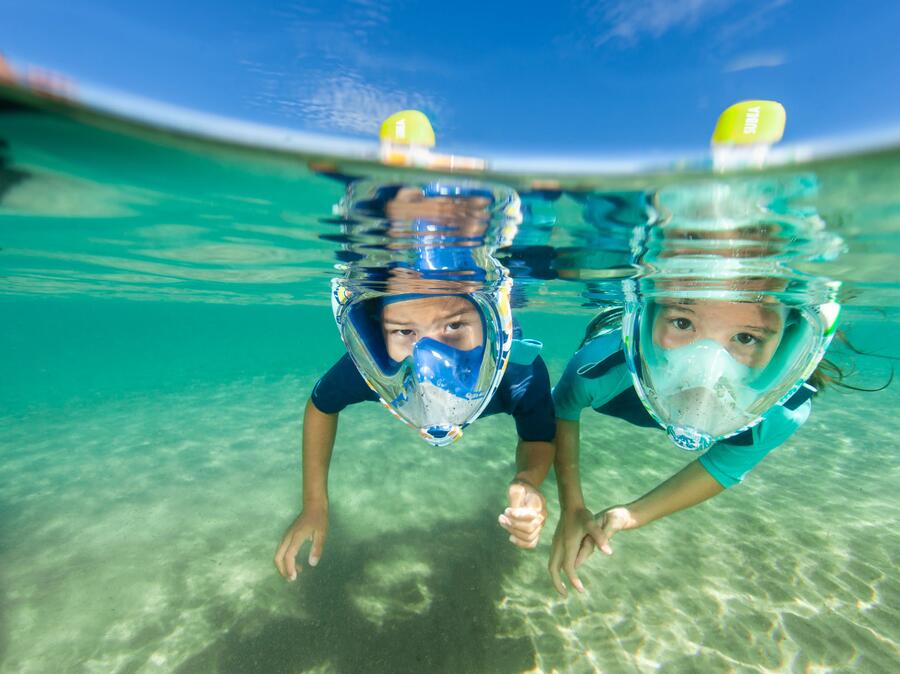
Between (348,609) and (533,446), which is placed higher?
(533,446)

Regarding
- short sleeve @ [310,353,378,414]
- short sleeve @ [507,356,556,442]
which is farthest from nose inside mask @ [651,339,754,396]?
short sleeve @ [310,353,378,414]

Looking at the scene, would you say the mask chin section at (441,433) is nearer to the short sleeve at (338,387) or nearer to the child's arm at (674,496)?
the short sleeve at (338,387)

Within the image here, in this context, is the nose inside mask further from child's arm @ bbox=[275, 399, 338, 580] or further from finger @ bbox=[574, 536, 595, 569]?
child's arm @ bbox=[275, 399, 338, 580]

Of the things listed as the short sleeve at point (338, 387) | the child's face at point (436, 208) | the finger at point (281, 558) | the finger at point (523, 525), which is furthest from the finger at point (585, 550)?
the child's face at point (436, 208)

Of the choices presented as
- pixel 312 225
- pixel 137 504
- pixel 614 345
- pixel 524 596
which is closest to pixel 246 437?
pixel 137 504

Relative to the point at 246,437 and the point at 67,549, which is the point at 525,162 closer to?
the point at 67,549

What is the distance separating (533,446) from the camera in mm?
4277

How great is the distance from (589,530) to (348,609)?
9.33ft

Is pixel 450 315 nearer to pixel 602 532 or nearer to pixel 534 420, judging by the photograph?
pixel 534 420

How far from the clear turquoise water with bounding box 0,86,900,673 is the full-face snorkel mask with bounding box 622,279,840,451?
1.24 m

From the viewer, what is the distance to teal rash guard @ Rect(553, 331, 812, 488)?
13.1 feet

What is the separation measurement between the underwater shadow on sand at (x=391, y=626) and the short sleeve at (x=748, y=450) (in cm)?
256

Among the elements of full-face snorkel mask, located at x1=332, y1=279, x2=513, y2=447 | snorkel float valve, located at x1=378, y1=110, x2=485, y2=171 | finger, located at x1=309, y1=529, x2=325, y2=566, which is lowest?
finger, located at x1=309, y1=529, x2=325, y2=566

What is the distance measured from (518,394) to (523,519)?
140 cm
